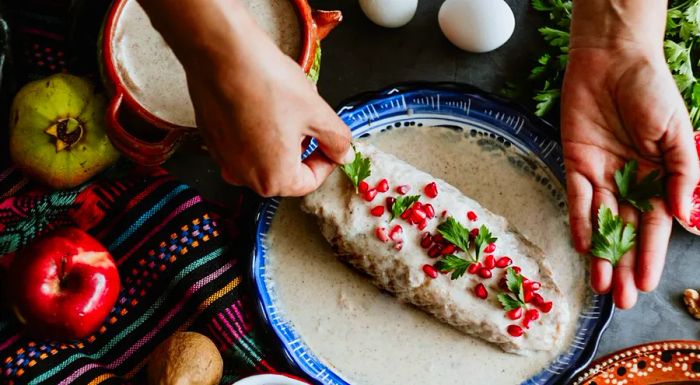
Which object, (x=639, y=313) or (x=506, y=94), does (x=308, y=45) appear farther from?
(x=639, y=313)

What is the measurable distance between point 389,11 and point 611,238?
1.06m

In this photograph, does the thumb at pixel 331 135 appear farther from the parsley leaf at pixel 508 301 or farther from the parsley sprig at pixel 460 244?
the parsley leaf at pixel 508 301

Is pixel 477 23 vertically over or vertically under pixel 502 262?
over

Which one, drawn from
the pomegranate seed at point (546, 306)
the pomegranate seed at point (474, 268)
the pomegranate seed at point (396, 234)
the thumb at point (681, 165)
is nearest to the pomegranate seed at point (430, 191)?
the pomegranate seed at point (396, 234)

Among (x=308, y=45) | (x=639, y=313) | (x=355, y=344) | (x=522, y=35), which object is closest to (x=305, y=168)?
(x=308, y=45)

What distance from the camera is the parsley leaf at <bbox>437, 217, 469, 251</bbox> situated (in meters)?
2.35

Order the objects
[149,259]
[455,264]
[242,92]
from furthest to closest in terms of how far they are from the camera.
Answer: [149,259], [455,264], [242,92]

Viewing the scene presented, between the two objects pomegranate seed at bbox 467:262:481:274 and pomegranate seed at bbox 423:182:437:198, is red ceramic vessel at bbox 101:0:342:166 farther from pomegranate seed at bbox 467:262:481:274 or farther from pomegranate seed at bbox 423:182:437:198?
pomegranate seed at bbox 467:262:481:274

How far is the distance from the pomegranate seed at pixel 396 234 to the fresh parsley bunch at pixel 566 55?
2.14ft

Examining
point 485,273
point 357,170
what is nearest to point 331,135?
point 357,170

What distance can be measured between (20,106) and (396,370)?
1425 millimetres

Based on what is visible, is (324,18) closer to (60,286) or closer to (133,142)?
(133,142)

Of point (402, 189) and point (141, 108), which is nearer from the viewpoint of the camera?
point (141, 108)

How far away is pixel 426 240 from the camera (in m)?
2.39
